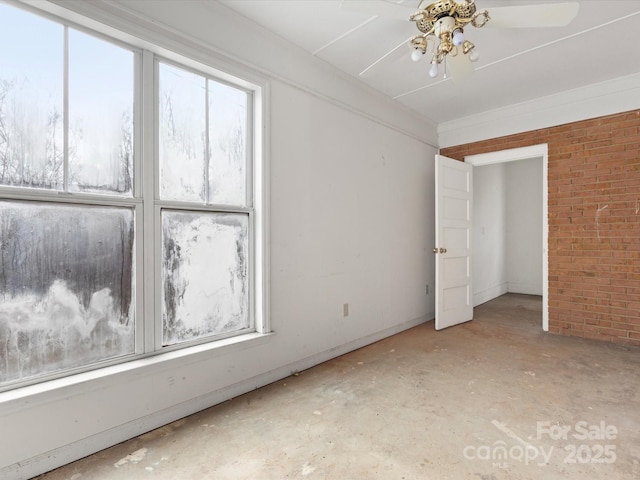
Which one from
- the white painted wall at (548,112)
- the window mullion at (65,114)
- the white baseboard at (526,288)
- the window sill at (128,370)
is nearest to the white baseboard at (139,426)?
the window sill at (128,370)

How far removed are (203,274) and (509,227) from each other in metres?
6.34

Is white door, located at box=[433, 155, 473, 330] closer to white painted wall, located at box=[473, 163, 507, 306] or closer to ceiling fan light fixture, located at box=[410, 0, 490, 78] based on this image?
white painted wall, located at box=[473, 163, 507, 306]

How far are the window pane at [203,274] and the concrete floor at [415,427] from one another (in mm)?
573

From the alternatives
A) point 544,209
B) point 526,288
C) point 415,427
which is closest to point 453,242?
point 544,209

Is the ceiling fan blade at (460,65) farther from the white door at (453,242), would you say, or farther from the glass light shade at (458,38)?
the white door at (453,242)

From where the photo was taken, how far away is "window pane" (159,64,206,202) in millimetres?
2094

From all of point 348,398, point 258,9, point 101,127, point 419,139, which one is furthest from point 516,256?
point 101,127

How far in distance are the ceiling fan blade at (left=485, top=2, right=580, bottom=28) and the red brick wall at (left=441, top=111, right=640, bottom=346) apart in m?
2.47

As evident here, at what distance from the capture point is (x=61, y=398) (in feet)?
5.29

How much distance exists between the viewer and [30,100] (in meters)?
1.65

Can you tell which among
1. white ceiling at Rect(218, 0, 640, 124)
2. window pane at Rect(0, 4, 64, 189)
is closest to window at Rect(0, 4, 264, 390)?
window pane at Rect(0, 4, 64, 189)

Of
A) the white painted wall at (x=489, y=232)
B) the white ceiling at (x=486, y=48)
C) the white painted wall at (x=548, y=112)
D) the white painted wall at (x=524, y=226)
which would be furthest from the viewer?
the white painted wall at (x=524, y=226)

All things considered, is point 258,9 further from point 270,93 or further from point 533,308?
point 533,308

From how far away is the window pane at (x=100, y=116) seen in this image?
178 centimetres
